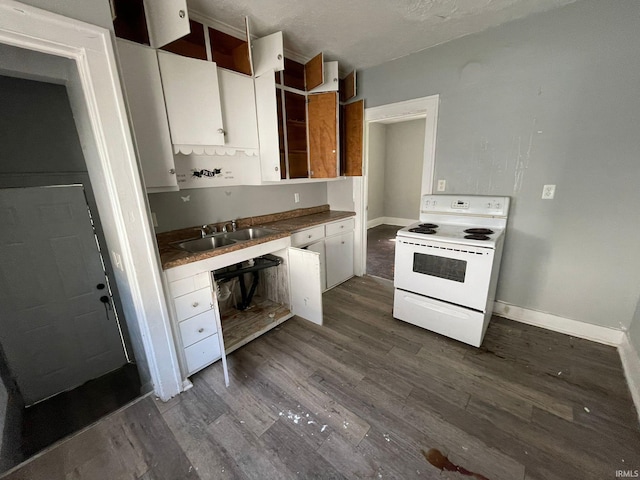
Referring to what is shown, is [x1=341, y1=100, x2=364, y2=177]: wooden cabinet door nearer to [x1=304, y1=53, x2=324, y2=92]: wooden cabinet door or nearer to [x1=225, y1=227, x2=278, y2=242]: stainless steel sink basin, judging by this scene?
[x1=304, y1=53, x2=324, y2=92]: wooden cabinet door

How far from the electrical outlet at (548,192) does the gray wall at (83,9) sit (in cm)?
309

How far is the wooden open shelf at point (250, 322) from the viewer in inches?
82.8

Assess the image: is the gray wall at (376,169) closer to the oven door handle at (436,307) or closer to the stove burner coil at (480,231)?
the stove burner coil at (480,231)

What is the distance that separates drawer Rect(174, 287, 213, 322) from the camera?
1674mm

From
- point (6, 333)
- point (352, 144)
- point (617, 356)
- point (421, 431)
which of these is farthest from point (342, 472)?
point (352, 144)

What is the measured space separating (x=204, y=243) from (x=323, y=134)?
5.38ft

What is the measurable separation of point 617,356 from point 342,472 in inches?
89.0

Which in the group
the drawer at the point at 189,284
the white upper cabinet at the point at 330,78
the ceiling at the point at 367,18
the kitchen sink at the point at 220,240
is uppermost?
the ceiling at the point at 367,18

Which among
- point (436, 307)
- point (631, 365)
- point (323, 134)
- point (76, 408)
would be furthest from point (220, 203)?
point (631, 365)

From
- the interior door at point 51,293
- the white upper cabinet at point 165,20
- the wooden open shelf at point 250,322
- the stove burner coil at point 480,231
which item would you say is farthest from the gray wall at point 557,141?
the interior door at point 51,293

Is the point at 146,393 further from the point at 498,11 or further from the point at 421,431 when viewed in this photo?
Answer: the point at 498,11

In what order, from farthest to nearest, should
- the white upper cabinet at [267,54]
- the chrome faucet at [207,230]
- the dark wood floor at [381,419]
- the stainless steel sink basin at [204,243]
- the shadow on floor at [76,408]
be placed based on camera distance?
the chrome faucet at [207,230]
the stainless steel sink basin at [204,243]
the white upper cabinet at [267,54]
the shadow on floor at [76,408]
the dark wood floor at [381,419]

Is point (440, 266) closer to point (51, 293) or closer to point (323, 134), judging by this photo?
point (323, 134)

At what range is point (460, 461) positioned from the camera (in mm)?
1241
